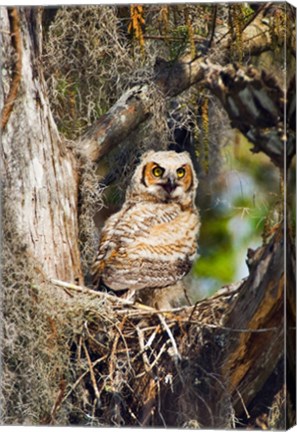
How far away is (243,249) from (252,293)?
0.17 meters

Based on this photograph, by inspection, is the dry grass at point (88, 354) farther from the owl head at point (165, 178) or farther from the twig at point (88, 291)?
the owl head at point (165, 178)

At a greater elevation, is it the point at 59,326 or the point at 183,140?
the point at 183,140

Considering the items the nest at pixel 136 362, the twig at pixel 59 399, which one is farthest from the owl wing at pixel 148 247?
the twig at pixel 59 399

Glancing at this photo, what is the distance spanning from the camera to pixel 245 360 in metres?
5.46

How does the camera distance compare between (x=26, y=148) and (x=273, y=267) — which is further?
(x=26, y=148)

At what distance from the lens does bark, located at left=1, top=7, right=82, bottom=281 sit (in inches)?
226

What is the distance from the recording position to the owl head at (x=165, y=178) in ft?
18.2

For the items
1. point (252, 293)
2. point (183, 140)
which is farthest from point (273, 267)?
point (183, 140)

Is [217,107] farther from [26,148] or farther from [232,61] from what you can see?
[26,148]

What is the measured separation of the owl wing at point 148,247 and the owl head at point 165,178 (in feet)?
0.15

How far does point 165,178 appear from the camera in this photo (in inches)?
219

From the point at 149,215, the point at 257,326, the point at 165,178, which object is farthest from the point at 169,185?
the point at 257,326

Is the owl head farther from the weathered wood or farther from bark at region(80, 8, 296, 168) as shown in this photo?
the weathered wood

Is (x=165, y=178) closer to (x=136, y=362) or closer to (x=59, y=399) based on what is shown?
(x=136, y=362)
